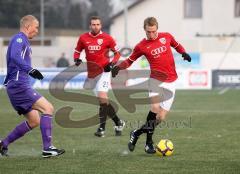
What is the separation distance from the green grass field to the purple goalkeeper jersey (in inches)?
47.1

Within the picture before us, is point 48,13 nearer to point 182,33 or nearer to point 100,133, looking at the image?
point 182,33

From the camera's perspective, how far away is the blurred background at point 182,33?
105 ft

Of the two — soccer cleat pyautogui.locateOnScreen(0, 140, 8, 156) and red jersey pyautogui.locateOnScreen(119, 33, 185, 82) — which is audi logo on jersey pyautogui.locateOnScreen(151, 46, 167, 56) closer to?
red jersey pyautogui.locateOnScreen(119, 33, 185, 82)

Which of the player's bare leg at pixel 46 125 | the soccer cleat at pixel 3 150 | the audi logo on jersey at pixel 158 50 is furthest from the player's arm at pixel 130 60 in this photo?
the soccer cleat at pixel 3 150

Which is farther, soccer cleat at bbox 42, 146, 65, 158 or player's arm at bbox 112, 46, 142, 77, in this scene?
player's arm at bbox 112, 46, 142, 77

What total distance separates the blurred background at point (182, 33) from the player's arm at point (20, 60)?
22.0 meters

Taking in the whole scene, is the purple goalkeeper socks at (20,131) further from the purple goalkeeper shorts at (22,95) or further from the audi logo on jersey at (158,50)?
the audi logo on jersey at (158,50)

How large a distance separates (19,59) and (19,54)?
0.24ft

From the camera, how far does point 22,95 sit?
1015 centimetres

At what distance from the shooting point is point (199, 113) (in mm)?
19531

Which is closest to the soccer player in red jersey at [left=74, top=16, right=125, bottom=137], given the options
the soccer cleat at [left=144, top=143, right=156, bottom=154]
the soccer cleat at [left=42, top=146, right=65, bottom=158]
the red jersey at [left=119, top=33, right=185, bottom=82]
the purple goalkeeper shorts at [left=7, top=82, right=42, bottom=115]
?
the red jersey at [left=119, top=33, right=185, bottom=82]

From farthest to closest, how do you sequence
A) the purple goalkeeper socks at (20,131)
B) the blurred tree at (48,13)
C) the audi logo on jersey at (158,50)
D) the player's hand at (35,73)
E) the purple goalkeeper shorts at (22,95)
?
the blurred tree at (48,13) < the audi logo on jersey at (158,50) < the purple goalkeeper socks at (20,131) < the purple goalkeeper shorts at (22,95) < the player's hand at (35,73)

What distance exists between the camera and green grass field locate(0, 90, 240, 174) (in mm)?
9414

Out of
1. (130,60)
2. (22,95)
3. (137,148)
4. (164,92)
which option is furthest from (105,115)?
(22,95)
